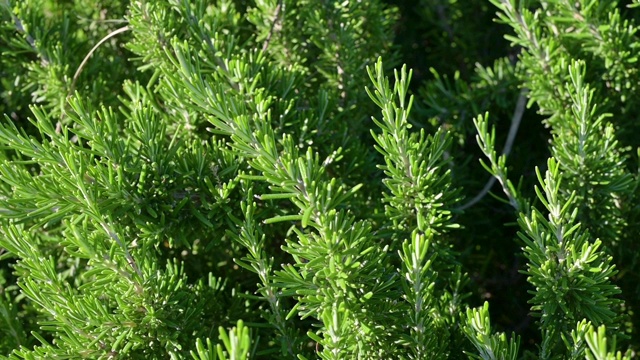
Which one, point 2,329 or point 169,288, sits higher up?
point 169,288

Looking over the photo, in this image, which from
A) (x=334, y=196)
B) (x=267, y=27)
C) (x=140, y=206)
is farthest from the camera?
(x=267, y=27)

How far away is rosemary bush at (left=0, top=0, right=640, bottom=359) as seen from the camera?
1045 millimetres

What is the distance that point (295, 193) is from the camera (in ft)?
3.35

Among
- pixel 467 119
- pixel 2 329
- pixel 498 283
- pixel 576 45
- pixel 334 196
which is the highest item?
pixel 576 45

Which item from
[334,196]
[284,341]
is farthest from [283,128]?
[284,341]

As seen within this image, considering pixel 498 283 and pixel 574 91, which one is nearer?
pixel 574 91

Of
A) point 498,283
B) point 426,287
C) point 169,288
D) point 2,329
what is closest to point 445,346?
point 426,287

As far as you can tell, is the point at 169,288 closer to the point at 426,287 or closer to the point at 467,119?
the point at 426,287

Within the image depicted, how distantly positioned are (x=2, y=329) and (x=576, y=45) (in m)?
1.32

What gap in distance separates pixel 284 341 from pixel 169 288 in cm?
21

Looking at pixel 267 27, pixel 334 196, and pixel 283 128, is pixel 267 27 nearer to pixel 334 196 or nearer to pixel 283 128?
pixel 283 128

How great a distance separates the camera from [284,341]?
115 cm

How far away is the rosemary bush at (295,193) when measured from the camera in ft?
3.43

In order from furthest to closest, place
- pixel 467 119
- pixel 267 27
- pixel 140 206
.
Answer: pixel 467 119, pixel 267 27, pixel 140 206
